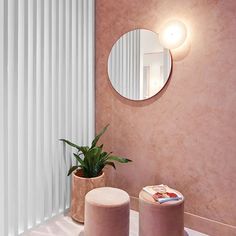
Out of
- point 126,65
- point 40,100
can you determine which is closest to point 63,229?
point 40,100

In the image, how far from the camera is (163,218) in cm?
134

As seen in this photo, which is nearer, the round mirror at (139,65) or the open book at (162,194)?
the open book at (162,194)

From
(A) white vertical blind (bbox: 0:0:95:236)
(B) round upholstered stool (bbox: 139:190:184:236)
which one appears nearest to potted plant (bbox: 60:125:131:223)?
(A) white vertical blind (bbox: 0:0:95:236)

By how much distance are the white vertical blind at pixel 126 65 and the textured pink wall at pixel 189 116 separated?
0.21 ft

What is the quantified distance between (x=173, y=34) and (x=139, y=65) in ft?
0.98

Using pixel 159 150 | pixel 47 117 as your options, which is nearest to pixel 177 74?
pixel 159 150

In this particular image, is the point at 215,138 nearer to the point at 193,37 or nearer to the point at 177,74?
the point at 177,74

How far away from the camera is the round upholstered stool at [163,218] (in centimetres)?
134

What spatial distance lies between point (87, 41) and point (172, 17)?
65cm

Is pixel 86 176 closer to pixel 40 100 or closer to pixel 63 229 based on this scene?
pixel 63 229

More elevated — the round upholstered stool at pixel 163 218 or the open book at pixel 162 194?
the open book at pixel 162 194

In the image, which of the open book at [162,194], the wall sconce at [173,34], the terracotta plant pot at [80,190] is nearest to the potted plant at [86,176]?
the terracotta plant pot at [80,190]

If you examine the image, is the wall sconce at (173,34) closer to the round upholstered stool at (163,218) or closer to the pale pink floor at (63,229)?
the round upholstered stool at (163,218)

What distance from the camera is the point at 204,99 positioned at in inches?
58.5
